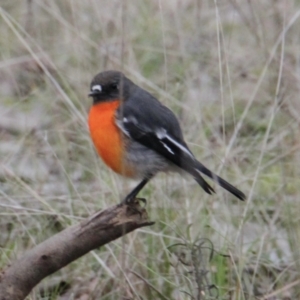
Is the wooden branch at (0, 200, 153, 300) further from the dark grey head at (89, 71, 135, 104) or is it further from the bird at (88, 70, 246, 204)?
the dark grey head at (89, 71, 135, 104)

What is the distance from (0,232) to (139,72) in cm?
161

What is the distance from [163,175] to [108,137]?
64cm

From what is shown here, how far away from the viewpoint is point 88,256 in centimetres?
394

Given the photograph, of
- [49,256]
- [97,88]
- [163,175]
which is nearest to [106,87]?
[97,88]

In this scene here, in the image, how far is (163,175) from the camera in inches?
167

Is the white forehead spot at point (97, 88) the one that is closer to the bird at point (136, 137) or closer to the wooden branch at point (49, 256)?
the bird at point (136, 137)

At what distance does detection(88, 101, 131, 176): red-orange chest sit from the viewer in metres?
3.64

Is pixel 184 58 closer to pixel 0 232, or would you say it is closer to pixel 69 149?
pixel 69 149

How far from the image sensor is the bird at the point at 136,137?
366 cm

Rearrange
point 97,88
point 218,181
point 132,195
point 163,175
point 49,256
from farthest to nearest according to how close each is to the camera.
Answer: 1. point 163,175
2. point 97,88
3. point 132,195
4. point 218,181
5. point 49,256

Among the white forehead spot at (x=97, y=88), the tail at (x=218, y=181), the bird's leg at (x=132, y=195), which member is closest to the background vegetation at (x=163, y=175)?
the tail at (x=218, y=181)

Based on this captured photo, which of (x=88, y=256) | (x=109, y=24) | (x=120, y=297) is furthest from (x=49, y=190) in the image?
(x=109, y=24)

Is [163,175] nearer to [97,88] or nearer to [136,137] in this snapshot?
[136,137]

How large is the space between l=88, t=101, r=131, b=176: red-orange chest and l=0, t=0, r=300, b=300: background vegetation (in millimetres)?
275
